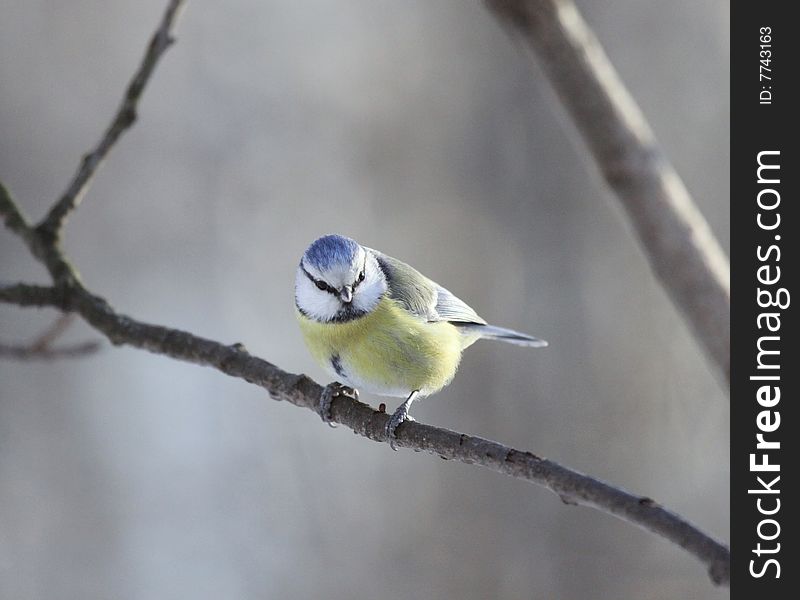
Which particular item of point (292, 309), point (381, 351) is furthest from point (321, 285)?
point (292, 309)

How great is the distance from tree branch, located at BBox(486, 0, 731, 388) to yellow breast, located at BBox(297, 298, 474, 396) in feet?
1.48

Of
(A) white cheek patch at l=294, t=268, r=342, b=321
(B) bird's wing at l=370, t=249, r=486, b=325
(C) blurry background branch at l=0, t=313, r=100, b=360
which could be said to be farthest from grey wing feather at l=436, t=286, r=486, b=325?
(C) blurry background branch at l=0, t=313, r=100, b=360

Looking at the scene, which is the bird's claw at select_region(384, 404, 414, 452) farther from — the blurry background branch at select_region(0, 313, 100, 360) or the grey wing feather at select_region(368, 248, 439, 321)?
the blurry background branch at select_region(0, 313, 100, 360)

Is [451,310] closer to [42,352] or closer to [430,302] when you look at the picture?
[430,302]

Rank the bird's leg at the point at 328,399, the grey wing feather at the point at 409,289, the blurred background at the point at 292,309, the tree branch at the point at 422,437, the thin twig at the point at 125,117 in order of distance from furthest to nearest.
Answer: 1. the blurred background at the point at 292,309
2. the grey wing feather at the point at 409,289
3. the thin twig at the point at 125,117
4. the bird's leg at the point at 328,399
5. the tree branch at the point at 422,437

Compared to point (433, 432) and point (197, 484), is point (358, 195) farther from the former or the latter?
point (433, 432)

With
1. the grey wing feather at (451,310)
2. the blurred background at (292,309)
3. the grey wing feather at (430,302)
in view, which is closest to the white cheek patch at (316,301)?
the grey wing feather at (430,302)

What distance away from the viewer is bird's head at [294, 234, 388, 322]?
150cm

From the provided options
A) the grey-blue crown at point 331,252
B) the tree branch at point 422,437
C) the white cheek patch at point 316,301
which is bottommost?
the tree branch at point 422,437

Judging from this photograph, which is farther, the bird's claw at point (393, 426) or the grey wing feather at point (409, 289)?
the grey wing feather at point (409, 289)

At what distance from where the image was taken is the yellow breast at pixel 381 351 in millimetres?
1556

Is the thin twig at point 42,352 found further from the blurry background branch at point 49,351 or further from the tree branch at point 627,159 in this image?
the tree branch at point 627,159
